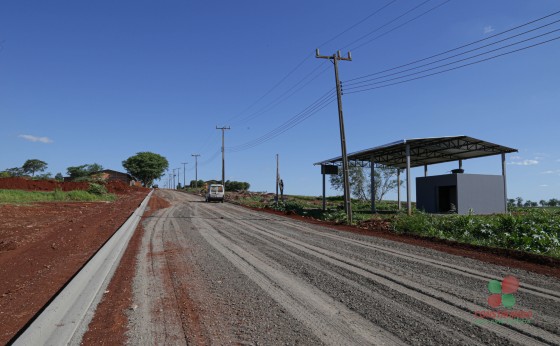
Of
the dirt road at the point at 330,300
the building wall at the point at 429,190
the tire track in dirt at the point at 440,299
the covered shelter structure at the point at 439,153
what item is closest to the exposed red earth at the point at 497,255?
the dirt road at the point at 330,300

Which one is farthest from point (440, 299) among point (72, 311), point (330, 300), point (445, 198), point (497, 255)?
point (445, 198)

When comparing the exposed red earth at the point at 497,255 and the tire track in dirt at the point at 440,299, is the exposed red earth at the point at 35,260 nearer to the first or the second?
the tire track in dirt at the point at 440,299

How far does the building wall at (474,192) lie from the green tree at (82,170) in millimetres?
91435

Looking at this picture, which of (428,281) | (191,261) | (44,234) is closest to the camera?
(428,281)

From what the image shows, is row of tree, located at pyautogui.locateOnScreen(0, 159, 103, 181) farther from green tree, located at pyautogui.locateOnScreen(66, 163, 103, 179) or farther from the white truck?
the white truck

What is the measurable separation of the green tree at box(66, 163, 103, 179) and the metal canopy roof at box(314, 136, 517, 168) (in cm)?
8513

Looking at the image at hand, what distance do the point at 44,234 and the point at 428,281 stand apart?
12065mm

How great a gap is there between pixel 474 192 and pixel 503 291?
2432 cm

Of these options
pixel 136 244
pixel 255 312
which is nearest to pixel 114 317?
pixel 255 312

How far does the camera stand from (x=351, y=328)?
14.5 feet

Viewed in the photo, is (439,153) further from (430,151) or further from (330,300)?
(330,300)

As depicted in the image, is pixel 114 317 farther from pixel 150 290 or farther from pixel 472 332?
pixel 472 332

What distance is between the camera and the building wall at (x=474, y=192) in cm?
2730

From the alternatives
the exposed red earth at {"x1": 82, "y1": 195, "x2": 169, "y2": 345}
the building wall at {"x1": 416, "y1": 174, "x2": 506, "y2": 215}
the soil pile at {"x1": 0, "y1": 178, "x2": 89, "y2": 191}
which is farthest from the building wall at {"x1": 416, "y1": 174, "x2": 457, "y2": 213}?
the soil pile at {"x1": 0, "y1": 178, "x2": 89, "y2": 191}
